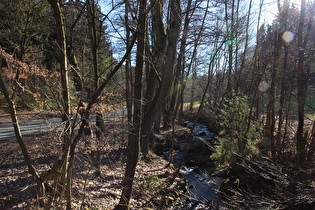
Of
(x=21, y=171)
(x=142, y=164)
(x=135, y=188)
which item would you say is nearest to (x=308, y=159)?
(x=135, y=188)

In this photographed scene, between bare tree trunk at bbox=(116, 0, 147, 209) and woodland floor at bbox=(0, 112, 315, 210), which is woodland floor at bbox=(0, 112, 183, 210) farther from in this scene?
bare tree trunk at bbox=(116, 0, 147, 209)

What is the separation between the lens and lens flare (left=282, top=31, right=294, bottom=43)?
743 cm

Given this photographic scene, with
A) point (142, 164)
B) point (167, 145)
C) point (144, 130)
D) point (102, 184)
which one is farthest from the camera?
point (167, 145)

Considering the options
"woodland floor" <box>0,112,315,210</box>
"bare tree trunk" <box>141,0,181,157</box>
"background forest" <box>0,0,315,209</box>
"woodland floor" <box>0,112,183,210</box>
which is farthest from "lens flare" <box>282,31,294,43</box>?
"woodland floor" <box>0,112,183,210</box>

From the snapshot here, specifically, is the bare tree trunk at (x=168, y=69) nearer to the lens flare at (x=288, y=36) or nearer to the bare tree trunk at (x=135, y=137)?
the bare tree trunk at (x=135, y=137)

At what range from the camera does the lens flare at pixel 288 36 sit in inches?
293

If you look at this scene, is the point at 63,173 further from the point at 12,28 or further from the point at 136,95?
the point at 12,28

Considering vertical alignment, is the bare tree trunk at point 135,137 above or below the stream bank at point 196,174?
above

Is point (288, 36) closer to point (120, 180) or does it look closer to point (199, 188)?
point (199, 188)

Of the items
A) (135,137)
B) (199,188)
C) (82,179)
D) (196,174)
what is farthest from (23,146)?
(196,174)

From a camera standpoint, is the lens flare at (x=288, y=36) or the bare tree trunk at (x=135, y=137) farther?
the lens flare at (x=288, y=36)

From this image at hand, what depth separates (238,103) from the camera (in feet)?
28.0

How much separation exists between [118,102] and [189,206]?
13.7 ft

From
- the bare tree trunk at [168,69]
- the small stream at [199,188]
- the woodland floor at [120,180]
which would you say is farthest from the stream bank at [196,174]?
the bare tree trunk at [168,69]
